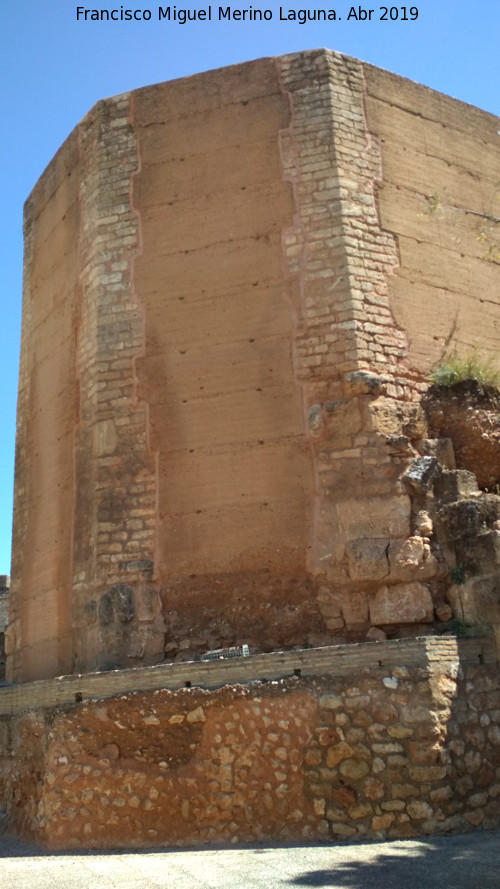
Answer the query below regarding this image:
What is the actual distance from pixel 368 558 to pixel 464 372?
2324mm

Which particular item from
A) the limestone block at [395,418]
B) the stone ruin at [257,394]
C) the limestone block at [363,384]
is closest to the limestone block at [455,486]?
the stone ruin at [257,394]

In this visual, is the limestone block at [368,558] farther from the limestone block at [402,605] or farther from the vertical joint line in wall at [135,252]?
the vertical joint line in wall at [135,252]

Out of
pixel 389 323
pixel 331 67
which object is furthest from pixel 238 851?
pixel 331 67

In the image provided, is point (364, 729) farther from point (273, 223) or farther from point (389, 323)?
point (273, 223)

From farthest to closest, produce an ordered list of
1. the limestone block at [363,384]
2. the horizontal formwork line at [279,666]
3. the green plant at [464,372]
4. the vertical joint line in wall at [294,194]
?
the green plant at [464,372], the vertical joint line in wall at [294,194], the limestone block at [363,384], the horizontal formwork line at [279,666]

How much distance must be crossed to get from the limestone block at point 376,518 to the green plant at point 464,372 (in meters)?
1.51

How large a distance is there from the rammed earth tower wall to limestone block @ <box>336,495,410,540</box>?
0.02 meters

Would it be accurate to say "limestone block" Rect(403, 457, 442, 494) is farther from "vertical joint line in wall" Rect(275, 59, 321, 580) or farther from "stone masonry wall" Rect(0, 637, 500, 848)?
"stone masonry wall" Rect(0, 637, 500, 848)

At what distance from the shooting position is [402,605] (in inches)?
292

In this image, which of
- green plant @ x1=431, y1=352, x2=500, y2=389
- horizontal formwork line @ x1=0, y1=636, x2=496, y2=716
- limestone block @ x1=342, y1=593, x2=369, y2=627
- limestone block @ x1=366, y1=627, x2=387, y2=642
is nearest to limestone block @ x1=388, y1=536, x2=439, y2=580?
limestone block @ x1=342, y1=593, x2=369, y2=627

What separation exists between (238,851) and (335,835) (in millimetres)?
672

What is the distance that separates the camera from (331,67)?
9031 mm

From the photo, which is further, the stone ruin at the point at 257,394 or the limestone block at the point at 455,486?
the limestone block at the point at 455,486

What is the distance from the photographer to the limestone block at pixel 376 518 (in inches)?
302
